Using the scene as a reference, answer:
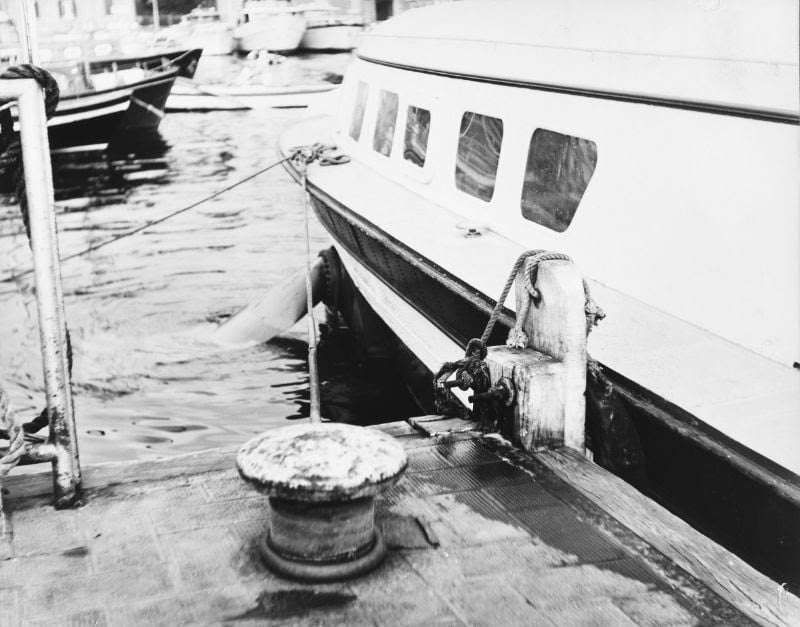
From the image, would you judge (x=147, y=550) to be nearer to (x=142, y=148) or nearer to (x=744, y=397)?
(x=744, y=397)

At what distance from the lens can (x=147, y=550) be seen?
125 inches

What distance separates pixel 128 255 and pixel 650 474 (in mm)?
9947

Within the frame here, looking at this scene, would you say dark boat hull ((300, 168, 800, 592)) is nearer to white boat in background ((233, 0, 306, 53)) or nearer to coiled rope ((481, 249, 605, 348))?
coiled rope ((481, 249, 605, 348))

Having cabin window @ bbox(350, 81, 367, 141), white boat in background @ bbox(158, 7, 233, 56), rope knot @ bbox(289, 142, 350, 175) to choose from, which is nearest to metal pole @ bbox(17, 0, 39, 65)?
rope knot @ bbox(289, 142, 350, 175)

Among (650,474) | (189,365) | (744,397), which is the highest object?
(744,397)

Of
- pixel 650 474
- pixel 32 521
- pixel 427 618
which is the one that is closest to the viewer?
pixel 427 618

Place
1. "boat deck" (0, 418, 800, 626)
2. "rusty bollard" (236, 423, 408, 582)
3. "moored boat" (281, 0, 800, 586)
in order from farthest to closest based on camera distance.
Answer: "moored boat" (281, 0, 800, 586), "rusty bollard" (236, 423, 408, 582), "boat deck" (0, 418, 800, 626)

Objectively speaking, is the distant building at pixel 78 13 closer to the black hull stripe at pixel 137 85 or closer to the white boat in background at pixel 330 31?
the white boat in background at pixel 330 31

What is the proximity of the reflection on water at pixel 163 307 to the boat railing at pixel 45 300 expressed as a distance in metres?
3.68

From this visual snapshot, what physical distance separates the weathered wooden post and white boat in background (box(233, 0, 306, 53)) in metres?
47.9

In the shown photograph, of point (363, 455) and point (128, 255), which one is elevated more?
point (363, 455)

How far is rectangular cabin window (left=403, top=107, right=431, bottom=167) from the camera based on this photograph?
7746mm

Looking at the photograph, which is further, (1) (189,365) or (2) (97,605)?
(1) (189,365)

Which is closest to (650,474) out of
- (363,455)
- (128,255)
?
(363,455)
